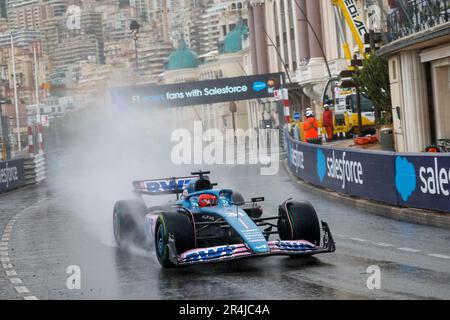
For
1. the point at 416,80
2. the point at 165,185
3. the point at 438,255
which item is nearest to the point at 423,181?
the point at 165,185

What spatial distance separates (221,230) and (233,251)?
5.51 feet

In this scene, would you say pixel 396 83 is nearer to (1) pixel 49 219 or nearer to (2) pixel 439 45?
(2) pixel 439 45

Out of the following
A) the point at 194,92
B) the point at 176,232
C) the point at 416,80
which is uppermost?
the point at 194,92

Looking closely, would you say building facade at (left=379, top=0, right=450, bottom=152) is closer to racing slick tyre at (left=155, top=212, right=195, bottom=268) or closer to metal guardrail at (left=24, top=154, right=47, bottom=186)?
racing slick tyre at (left=155, top=212, right=195, bottom=268)

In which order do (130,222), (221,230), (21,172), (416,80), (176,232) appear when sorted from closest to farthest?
(176,232) < (221,230) < (130,222) < (416,80) < (21,172)

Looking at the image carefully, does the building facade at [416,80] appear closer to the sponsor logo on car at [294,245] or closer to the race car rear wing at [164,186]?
the race car rear wing at [164,186]

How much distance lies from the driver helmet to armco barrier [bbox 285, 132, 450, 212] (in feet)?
17.3

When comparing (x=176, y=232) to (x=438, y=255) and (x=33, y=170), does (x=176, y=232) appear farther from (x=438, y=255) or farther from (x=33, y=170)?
(x=33, y=170)

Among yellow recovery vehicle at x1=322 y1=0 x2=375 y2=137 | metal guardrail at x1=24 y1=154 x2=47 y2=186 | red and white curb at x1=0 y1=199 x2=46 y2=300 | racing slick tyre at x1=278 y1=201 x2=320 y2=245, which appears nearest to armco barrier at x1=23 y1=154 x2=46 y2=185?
metal guardrail at x1=24 y1=154 x2=47 y2=186

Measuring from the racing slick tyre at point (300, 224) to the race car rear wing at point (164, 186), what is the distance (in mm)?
4065

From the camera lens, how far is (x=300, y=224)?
14570 mm

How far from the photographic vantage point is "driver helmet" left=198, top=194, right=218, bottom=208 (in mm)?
15156

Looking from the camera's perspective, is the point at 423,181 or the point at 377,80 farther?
the point at 377,80
